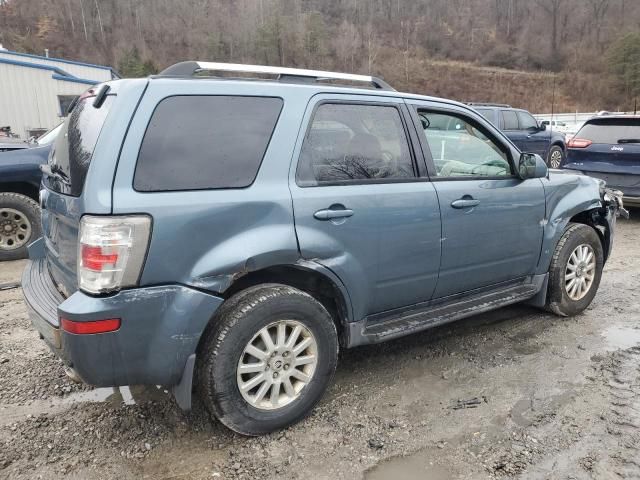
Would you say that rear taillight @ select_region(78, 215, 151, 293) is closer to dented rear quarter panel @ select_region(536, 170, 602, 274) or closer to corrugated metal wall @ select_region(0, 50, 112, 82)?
dented rear quarter panel @ select_region(536, 170, 602, 274)

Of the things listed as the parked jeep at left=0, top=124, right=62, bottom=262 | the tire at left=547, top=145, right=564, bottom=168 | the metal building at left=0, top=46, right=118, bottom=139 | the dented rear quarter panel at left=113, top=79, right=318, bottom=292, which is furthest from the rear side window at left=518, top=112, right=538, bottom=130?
the metal building at left=0, top=46, right=118, bottom=139

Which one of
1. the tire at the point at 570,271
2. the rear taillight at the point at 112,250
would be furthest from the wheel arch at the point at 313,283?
the tire at the point at 570,271

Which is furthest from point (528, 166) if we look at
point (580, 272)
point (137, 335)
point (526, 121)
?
point (526, 121)

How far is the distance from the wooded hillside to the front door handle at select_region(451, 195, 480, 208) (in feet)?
194

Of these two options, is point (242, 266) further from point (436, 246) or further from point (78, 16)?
point (78, 16)

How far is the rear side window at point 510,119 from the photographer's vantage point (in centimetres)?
1340

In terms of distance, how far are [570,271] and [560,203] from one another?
0.62m

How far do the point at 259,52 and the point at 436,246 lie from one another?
77.1 m

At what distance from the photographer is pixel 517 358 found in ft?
12.4

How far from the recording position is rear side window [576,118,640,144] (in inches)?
326

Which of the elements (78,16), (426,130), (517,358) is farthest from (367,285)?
(78,16)

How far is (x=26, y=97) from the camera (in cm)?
1966

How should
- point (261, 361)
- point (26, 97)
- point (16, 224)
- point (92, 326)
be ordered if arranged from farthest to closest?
point (26, 97) < point (16, 224) < point (261, 361) < point (92, 326)

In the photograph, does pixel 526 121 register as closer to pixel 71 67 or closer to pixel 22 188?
pixel 22 188
